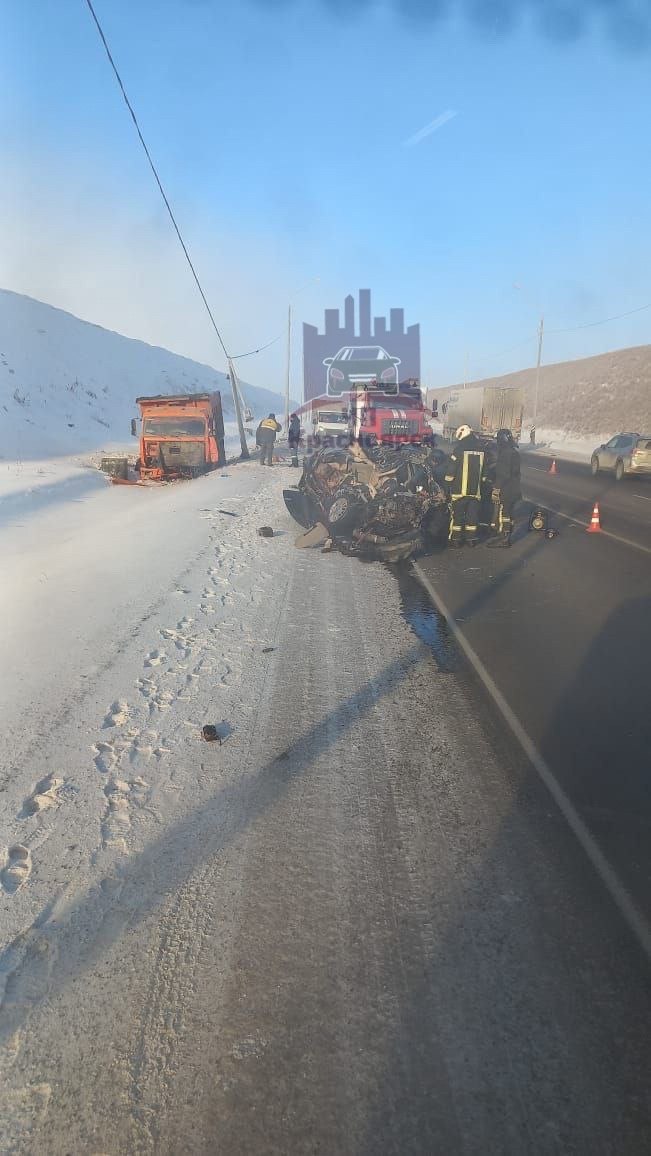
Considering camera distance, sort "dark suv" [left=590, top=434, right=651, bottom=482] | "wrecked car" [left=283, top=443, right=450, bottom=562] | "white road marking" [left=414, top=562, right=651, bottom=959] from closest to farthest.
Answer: "white road marking" [left=414, top=562, right=651, bottom=959], "wrecked car" [left=283, top=443, right=450, bottom=562], "dark suv" [left=590, top=434, right=651, bottom=482]

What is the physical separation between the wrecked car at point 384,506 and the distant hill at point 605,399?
30830 mm

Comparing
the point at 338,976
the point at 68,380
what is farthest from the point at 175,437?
the point at 68,380

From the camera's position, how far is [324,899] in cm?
313

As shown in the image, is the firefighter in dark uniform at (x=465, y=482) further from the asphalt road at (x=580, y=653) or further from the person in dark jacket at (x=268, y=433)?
the person in dark jacket at (x=268, y=433)

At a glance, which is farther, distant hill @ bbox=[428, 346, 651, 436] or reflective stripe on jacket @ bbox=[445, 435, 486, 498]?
distant hill @ bbox=[428, 346, 651, 436]

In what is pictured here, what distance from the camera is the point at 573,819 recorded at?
12.3 ft

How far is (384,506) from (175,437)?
12.7 metres

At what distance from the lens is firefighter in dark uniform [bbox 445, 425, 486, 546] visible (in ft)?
38.0

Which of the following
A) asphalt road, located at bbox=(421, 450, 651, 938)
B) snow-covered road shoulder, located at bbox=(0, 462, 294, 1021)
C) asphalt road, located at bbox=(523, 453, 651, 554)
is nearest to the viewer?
snow-covered road shoulder, located at bbox=(0, 462, 294, 1021)

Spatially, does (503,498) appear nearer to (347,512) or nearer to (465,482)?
(465,482)

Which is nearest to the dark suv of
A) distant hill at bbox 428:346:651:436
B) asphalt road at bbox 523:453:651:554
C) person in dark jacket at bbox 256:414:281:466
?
asphalt road at bbox 523:453:651:554

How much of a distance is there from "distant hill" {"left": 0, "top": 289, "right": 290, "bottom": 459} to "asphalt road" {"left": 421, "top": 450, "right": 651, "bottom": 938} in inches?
866

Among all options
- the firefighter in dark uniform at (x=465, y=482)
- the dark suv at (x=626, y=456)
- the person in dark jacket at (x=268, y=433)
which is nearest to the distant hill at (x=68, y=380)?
the person in dark jacket at (x=268, y=433)

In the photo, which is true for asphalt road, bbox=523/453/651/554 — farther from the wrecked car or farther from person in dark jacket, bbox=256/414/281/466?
person in dark jacket, bbox=256/414/281/466
